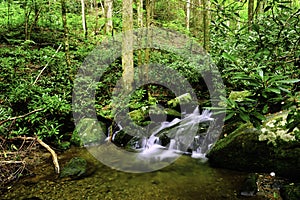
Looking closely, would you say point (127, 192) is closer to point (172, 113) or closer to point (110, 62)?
point (172, 113)

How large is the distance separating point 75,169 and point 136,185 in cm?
142

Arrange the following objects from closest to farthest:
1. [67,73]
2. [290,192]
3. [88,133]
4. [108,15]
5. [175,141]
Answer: [290,192], [175,141], [88,133], [67,73], [108,15]

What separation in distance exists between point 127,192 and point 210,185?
1.59 m

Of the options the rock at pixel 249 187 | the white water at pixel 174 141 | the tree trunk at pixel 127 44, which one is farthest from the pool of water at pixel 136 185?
the tree trunk at pixel 127 44

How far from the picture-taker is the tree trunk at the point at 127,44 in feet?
26.4

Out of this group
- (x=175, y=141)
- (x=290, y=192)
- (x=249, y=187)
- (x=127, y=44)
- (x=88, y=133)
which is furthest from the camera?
(x=127, y=44)

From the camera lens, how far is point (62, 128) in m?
7.31

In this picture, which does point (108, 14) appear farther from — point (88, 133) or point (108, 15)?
point (88, 133)

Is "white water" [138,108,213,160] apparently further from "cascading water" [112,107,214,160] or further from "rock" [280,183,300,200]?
"rock" [280,183,300,200]

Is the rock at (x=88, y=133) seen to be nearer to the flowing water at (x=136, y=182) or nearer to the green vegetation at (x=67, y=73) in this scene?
the green vegetation at (x=67, y=73)

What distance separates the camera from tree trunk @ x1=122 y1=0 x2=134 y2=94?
8.06 meters

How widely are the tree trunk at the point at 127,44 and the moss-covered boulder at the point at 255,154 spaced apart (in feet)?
13.9

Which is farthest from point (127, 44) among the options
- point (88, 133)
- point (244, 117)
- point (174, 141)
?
point (244, 117)

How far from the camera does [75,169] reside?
532 centimetres
